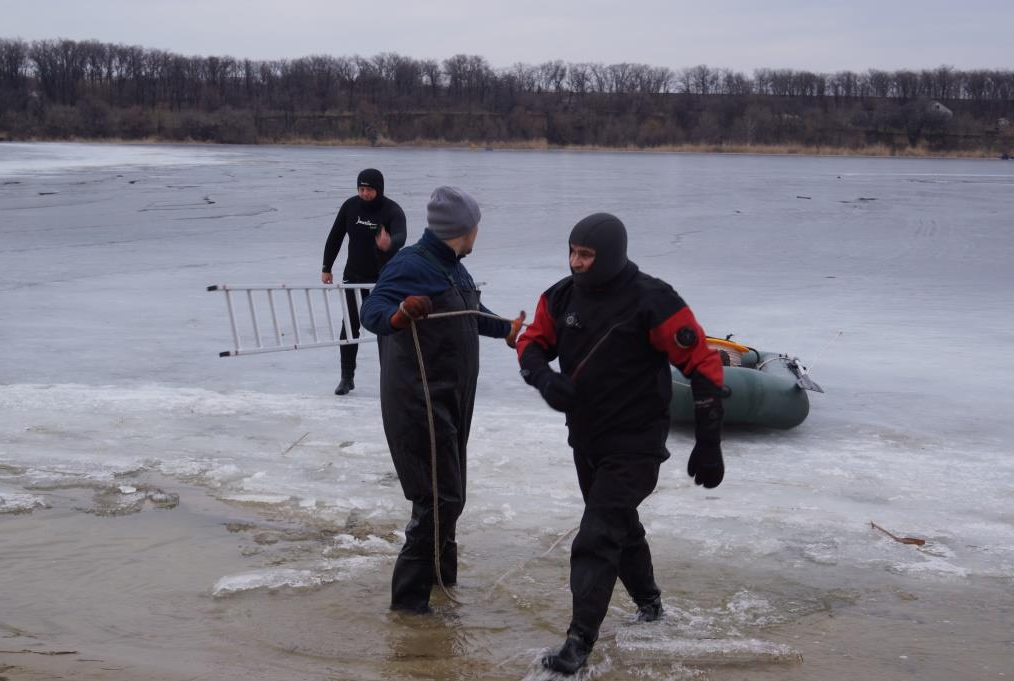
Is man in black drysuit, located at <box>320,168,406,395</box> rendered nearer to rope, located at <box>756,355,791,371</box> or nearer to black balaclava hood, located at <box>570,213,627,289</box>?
rope, located at <box>756,355,791,371</box>

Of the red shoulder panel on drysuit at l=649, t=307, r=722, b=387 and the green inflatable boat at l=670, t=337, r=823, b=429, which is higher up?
the red shoulder panel on drysuit at l=649, t=307, r=722, b=387

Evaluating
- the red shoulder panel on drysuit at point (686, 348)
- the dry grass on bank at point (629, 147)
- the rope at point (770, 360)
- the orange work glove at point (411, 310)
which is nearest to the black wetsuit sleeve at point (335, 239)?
the rope at point (770, 360)

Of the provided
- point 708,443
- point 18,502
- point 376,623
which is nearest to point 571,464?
point 376,623

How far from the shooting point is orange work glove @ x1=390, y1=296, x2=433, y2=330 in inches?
163

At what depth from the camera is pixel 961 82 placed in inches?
3789

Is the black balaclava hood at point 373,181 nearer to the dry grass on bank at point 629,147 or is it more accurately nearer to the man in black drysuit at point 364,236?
the man in black drysuit at point 364,236

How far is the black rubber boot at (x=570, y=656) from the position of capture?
154 inches

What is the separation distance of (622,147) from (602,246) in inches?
2867

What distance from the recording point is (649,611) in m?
4.43

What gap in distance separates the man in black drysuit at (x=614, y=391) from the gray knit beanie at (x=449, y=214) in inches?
24.2

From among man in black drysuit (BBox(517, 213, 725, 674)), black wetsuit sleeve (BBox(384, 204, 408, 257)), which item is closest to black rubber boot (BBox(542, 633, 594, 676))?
man in black drysuit (BBox(517, 213, 725, 674))

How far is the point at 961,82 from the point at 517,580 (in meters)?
103

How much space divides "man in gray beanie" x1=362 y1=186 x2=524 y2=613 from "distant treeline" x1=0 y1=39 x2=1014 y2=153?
7243cm

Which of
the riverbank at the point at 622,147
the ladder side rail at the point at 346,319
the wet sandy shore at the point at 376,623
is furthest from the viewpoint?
the riverbank at the point at 622,147
